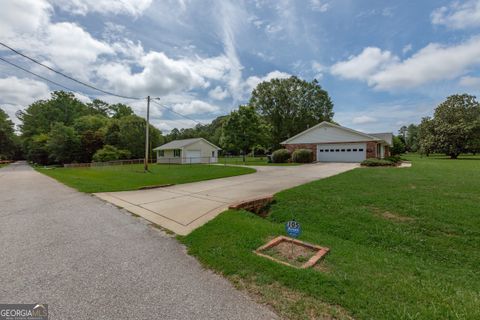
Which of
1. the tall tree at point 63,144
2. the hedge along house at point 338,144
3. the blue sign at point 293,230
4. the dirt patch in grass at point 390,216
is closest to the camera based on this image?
the blue sign at point 293,230

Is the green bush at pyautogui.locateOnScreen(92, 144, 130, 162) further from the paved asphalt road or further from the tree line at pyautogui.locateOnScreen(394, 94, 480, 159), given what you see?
the tree line at pyautogui.locateOnScreen(394, 94, 480, 159)

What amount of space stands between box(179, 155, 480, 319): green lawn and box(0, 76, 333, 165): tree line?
2382cm

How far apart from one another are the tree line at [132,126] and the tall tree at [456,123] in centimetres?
1661

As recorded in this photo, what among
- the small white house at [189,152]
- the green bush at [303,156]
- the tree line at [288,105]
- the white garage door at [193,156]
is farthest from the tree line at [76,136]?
the green bush at [303,156]

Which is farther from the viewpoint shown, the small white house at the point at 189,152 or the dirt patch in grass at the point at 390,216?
the small white house at the point at 189,152

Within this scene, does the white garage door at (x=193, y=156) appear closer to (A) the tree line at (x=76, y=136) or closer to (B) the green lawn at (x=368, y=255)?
(A) the tree line at (x=76, y=136)

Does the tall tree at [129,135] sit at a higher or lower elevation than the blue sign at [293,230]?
higher

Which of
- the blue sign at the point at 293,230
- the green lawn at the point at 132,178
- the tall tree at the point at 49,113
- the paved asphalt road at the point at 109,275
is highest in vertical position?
the tall tree at the point at 49,113

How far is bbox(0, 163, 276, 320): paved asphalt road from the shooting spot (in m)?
2.15

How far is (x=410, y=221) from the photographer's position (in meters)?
4.49

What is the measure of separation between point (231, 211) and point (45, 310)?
3629 mm

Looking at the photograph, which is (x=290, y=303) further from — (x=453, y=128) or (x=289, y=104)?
(x=289, y=104)

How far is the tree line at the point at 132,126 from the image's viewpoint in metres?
29.5

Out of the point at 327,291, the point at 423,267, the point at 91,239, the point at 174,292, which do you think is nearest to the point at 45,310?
the point at 174,292
